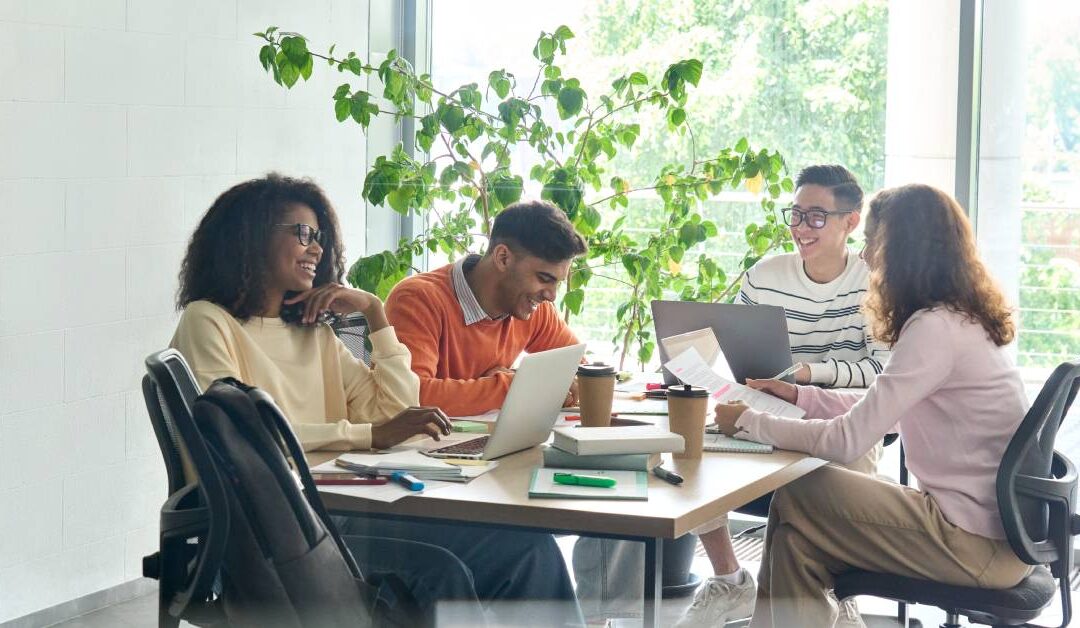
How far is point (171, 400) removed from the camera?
6.34 ft

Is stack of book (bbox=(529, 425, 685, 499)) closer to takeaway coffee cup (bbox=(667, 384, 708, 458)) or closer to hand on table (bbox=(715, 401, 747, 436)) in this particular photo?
takeaway coffee cup (bbox=(667, 384, 708, 458))

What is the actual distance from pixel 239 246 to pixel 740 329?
1.11 meters

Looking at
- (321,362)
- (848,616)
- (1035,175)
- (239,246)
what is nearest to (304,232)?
(239,246)

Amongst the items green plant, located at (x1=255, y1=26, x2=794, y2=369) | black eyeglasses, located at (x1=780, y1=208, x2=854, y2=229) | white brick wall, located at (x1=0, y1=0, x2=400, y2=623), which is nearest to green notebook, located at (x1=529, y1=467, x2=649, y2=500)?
black eyeglasses, located at (x1=780, y1=208, x2=854, y2=229)

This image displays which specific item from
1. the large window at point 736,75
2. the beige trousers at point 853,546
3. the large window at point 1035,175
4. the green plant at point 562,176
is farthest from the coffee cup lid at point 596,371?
the large window at point 1035,175

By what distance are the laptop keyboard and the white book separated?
172 millimetres

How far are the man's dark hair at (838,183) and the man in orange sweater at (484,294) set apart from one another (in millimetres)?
848

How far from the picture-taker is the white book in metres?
2.14

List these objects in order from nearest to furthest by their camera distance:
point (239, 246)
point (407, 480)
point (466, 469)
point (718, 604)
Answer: point (407, 480) < point (466, 469) < point (239, 246) < point (718, 604)

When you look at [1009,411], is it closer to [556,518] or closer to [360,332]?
[556,518]

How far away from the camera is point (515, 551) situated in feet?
7.80

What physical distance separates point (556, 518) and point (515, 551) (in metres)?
0.51

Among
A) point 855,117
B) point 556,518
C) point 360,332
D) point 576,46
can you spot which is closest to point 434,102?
point 576,46

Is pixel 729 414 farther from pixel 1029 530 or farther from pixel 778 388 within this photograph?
pixel 1029 530
